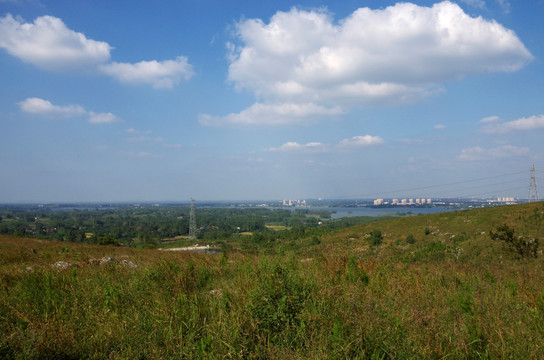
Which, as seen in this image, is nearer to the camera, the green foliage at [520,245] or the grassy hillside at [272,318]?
the grassy hillside at [272,318]

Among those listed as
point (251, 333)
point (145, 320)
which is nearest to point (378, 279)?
point (251, 333)

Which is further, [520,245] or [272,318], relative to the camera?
[520,245]

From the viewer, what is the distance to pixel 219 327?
3.63 meters

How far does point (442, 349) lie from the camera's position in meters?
3.31

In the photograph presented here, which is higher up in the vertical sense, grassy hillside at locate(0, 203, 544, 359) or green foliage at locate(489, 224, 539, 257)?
grassy hillside at locate(0, 203, 544, 359)

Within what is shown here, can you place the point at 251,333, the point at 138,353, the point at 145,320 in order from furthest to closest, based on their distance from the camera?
the point at 145,320 → the point at 251,333 → the point at 138,353

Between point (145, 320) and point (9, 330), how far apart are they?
5.54 feet

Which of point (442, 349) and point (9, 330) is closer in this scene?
point (442, 349)

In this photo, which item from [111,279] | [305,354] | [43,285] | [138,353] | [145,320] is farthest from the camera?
[111,279]

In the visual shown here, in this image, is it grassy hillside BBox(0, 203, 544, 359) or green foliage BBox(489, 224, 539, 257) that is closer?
grassy hillside BBox(0, 203, 544, 359)

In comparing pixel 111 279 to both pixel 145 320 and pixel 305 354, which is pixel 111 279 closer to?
pixel 145 320

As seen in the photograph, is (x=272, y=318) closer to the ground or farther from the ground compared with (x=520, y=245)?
farther from the ground

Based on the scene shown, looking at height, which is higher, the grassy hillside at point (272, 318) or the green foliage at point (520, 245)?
the grassy hillside at point (272, 318)

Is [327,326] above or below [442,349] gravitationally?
above
